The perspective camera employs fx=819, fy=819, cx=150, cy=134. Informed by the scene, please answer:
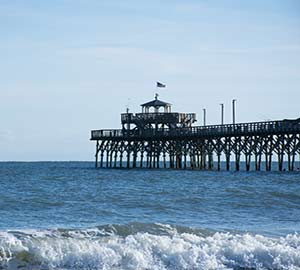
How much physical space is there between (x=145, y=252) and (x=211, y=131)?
37.9 metres

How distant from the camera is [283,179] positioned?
40.9 meters

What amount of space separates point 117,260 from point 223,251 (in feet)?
7.10

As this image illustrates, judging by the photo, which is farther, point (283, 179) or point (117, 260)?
point (283, 179)

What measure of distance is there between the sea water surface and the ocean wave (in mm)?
20

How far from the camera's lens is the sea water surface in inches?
633

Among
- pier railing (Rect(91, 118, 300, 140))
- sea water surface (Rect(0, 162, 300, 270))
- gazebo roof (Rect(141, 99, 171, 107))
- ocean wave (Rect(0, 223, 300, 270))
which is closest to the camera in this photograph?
ocean wave (Rect(0, 223, 300, 270))

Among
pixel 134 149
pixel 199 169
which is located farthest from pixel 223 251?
pixel 134 149

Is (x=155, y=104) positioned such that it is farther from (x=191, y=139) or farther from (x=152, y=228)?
(x=152, y=228)

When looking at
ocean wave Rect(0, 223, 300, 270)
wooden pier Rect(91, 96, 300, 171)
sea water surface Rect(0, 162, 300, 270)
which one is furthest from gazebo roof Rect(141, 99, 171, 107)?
ocean wave Rect(0, 223, 300, 270)

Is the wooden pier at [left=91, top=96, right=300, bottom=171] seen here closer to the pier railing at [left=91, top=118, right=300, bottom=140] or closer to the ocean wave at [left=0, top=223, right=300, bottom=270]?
Answer: the pier railing at [left=91, top=118, right=300, bottom=140]

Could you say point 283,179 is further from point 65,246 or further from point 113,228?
point 65,246

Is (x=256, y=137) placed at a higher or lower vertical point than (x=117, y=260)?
higher

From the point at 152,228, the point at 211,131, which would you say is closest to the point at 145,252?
the point at 152,228

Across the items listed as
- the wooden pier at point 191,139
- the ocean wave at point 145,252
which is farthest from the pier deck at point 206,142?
the ocean wave at point 145,252
